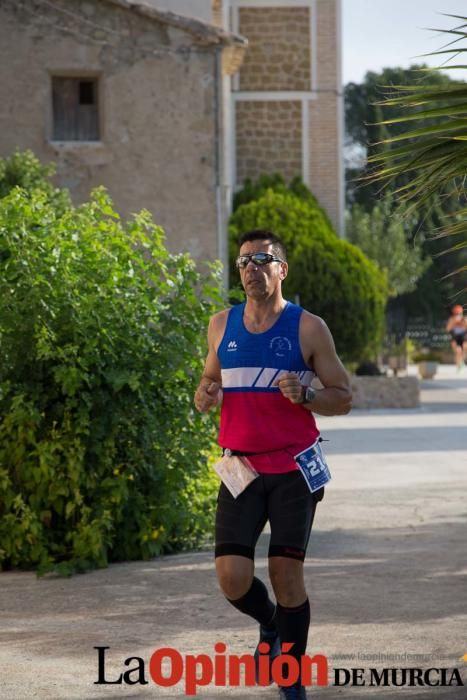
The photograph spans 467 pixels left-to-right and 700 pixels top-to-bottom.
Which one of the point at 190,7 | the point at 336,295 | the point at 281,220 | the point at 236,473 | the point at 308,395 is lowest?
the point at 336,295

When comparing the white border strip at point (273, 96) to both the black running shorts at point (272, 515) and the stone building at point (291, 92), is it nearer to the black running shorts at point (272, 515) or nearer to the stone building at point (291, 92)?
the stone building at point (291, 92)

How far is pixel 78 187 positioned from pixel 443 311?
51.4 metres

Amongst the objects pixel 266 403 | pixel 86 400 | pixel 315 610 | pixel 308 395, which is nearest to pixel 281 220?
pixel 86 400

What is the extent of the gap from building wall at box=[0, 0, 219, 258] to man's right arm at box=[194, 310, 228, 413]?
1543cm

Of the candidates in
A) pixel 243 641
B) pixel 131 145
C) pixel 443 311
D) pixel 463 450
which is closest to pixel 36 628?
pixel 243 641

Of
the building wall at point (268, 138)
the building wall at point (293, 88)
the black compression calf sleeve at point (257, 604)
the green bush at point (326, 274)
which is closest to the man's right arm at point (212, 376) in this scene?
the black compression calf sleeve at point (257, 604)

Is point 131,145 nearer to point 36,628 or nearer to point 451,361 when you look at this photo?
point 36,628

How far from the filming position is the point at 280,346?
5.84 meters

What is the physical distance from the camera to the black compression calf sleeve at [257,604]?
19.4ft

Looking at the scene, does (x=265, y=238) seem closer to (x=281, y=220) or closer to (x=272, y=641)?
(x=272, y=641)

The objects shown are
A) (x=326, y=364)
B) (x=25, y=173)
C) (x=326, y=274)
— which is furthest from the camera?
(x=326, y=274)

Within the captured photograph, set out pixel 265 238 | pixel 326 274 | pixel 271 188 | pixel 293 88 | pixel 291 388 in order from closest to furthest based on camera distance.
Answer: pixel 291 388 < pixel 265 238 < pixel 326 274 < pixel 271 188 < pixel 293 88

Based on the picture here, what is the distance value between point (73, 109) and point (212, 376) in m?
16.6

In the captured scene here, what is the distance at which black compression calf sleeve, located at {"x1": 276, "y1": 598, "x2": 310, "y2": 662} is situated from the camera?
567cm
